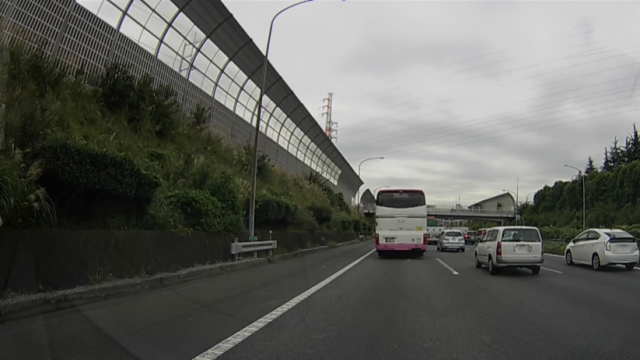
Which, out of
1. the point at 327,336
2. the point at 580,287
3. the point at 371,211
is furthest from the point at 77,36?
the point at 371,211

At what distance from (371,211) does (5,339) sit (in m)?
97.5

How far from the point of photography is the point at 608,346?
675 cm

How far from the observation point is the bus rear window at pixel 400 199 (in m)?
27.8

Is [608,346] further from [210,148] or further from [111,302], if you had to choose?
[210,148]

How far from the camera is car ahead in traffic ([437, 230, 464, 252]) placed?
39188 millimetres

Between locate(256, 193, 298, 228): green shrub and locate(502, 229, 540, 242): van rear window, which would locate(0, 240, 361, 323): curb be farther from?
locate(502, 229, 540, 242): van rear window

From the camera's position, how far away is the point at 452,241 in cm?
3947

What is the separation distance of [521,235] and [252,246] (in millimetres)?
10032

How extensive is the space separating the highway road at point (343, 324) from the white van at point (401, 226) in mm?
13580

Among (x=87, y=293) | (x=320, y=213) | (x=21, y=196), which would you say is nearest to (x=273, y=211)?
(x=320, y=213)

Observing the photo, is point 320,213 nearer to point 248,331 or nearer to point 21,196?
point 21,196

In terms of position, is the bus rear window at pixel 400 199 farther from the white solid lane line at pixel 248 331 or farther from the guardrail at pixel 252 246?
the white solid lane line at pixel 248 331

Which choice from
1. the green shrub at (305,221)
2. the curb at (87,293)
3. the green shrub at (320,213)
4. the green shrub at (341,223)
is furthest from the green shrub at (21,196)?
the green shrub at (341,223)

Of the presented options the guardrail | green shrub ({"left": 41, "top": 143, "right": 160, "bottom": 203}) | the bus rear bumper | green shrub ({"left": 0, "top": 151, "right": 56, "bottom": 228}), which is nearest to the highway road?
green shrub ({"left": 0, "top": 151, "right": 56, "bottom": 228})
